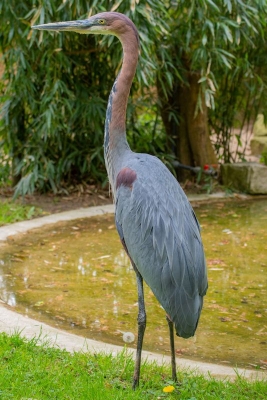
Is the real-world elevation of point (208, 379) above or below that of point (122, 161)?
below

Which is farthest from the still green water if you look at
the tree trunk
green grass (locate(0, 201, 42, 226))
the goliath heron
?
the tree trunk

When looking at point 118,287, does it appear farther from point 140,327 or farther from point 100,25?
point 100,25

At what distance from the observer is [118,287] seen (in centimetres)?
537

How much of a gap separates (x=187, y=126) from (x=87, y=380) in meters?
6.22

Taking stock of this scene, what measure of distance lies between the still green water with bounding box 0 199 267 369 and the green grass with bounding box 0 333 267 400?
52 cm

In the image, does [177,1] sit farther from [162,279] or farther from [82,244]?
[162,279]

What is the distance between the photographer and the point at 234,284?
216 inches

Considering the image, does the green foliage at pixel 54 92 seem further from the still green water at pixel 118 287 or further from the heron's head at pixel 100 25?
the heron's head at pixel 100 25

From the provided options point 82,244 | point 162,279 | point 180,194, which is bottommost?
point 82,244

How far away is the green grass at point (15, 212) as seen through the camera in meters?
7.14

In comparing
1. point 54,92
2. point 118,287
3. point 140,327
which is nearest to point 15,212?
point 54,92

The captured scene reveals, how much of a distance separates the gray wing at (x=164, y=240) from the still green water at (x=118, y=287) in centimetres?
80

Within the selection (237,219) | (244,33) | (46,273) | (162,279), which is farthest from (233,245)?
(162,279)

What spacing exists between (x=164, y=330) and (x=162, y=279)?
1.17m
